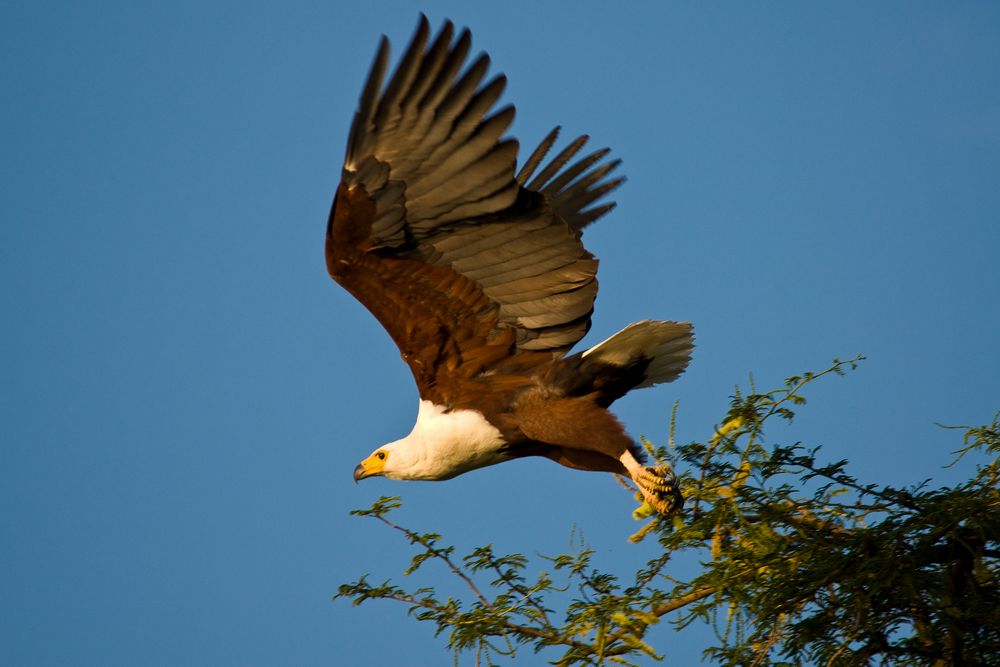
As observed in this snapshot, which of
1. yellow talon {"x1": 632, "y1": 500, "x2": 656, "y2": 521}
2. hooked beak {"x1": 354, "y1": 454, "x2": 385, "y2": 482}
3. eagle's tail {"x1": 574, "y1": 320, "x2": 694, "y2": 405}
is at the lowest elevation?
yellow talon {"x1": 632, "y1": 500, "x2": 656, "y2": 521}

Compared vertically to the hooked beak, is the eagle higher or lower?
higher

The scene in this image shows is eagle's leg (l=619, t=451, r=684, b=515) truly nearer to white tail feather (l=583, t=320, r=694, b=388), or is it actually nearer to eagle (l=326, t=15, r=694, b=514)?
eagle (l=326, t=15, r=694, b=514)

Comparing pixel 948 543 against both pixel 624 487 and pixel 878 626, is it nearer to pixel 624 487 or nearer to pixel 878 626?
pixel 878 626

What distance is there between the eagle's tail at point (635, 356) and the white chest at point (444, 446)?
0.55 metres

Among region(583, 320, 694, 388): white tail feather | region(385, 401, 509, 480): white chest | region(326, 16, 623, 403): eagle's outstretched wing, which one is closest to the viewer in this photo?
region(326, 16, 623, 403): eagle's outstretched wing

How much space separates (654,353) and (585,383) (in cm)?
41

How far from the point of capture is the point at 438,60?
417 cm

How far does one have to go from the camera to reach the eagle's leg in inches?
169

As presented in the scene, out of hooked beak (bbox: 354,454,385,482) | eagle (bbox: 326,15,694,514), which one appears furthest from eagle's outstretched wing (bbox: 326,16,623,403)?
hooked beak (bbox: 354,454,385,482)

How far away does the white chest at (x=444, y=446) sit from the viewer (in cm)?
500

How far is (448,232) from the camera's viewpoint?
4.57 meters

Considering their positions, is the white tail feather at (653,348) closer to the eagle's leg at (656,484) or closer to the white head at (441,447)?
the eagle's leg at (656,484)

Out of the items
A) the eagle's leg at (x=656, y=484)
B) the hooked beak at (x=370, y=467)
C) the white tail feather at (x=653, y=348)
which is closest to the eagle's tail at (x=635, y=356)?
the white tail feather at (x=653, y=348)

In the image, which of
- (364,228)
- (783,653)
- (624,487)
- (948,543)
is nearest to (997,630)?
(948,543)
